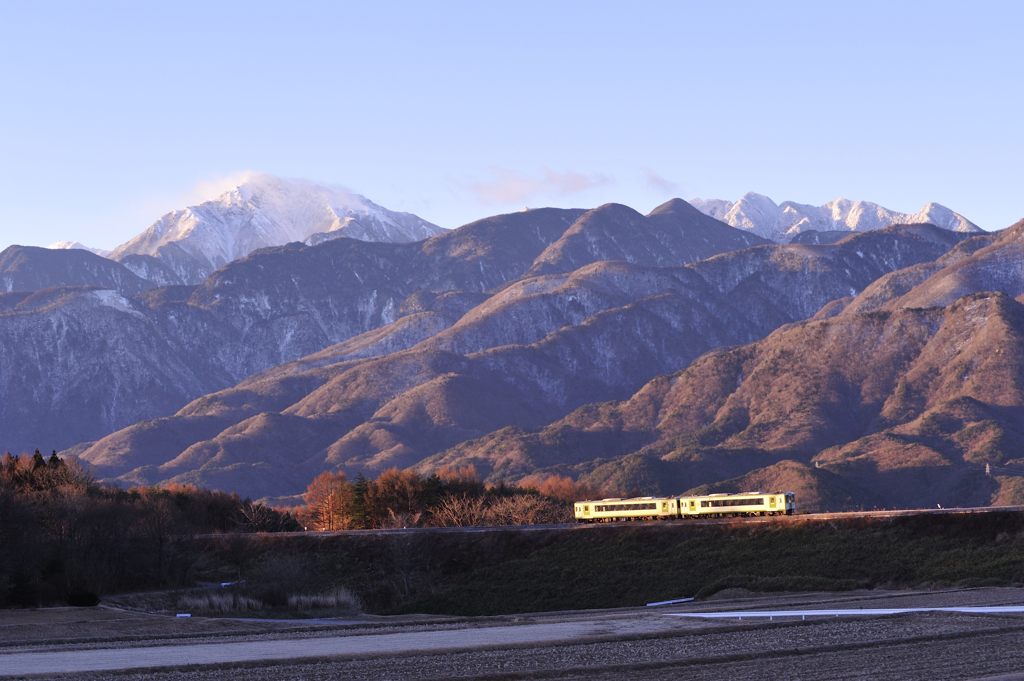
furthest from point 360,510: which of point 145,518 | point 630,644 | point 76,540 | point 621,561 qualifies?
point 630,644

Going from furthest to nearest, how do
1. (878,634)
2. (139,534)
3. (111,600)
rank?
(139,534) < (111,600) < (878,634)

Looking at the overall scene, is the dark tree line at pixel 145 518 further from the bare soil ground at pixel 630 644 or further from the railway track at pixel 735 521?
the bare soil ground at pixel 630 644

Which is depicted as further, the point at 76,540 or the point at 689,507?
the point at 689,507

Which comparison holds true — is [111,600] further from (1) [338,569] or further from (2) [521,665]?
(2) [521,665]

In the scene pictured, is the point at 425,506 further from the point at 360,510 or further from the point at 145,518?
the point at 145,518

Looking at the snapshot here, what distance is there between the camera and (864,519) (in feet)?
349

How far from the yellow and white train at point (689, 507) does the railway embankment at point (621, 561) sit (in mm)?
15547

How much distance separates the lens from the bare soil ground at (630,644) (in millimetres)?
46219

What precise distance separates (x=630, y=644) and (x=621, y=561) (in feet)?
175

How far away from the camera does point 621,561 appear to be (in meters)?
109

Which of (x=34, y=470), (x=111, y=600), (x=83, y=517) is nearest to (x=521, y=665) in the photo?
(x=111, y=600)

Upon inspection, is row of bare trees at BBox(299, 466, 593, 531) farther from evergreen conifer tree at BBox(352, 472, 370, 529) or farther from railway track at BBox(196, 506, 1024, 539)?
railway track at BBox(196, 506, 1024, 539)

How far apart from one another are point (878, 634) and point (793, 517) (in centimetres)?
5880

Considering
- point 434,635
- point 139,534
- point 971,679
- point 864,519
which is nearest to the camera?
point 971,679
